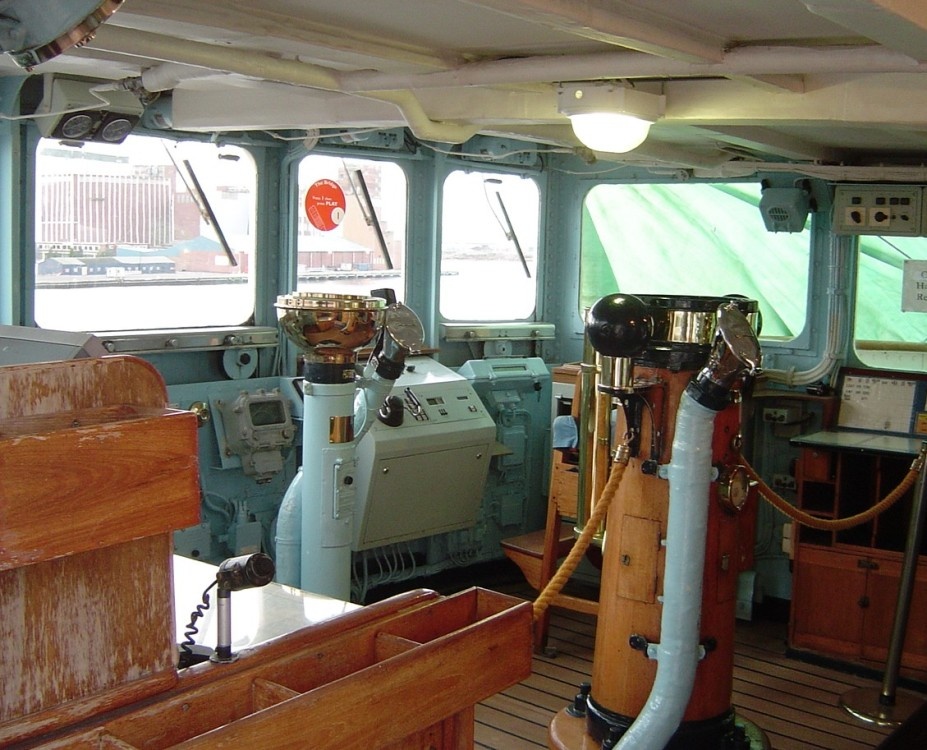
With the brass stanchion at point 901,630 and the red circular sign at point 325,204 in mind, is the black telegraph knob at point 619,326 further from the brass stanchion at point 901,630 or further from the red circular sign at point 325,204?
the red circular sign at point 325,204

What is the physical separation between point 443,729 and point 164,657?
46cm

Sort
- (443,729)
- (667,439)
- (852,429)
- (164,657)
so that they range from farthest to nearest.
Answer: (852,429)
(667,439)
(443,729)
(164,657)

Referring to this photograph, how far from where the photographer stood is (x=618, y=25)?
234 centimetres

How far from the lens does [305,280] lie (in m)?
5.89

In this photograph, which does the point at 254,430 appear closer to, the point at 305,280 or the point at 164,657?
the point at 305,280

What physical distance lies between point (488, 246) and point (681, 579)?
367 cm

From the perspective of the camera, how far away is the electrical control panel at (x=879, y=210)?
5.54 m

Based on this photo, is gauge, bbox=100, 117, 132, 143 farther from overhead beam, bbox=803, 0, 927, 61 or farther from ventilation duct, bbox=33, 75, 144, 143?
overhead beam, bbox=803, 0, 927, 61

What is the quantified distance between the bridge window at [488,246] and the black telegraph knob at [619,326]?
309 centimetres

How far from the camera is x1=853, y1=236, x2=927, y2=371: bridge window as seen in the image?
5.95 m

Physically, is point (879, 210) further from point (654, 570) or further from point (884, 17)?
point (884, 17)

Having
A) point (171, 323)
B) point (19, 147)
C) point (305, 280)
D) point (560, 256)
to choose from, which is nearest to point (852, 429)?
point (560, 256)

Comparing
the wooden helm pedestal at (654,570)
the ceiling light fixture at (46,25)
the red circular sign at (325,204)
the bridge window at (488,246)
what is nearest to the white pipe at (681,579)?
the wooden helm pedestal at (654,570)

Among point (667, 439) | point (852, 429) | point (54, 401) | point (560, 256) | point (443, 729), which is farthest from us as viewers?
point (560, 256)
